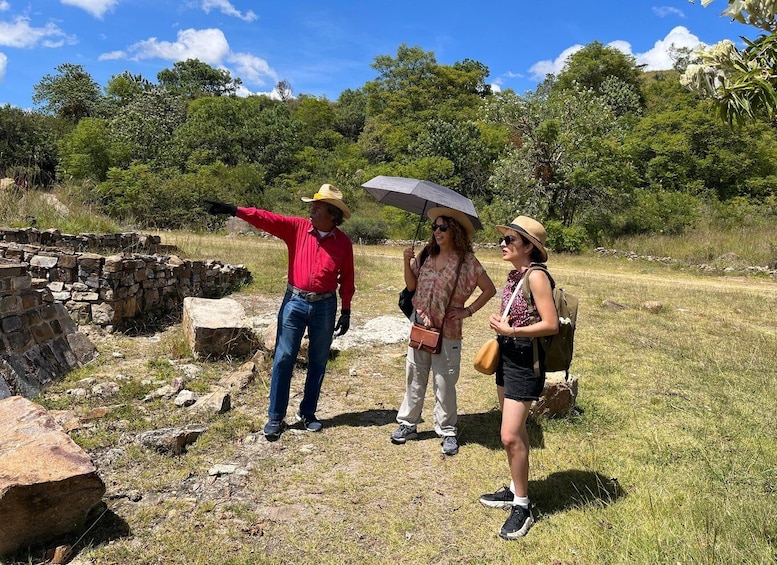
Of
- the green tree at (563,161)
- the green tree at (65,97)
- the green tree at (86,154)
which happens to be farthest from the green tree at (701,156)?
the green tree at (65,97)

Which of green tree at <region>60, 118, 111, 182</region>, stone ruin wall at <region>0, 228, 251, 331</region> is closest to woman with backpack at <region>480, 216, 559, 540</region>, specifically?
stone ruin wall at <region>0, 228, 251, 331</region>

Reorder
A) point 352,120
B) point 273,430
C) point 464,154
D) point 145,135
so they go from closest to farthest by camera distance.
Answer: point 273,430
point 464,154
point 145,135
point 352,120

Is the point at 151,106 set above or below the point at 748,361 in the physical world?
above

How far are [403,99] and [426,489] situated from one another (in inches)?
1635

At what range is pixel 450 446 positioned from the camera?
4043 millimetres

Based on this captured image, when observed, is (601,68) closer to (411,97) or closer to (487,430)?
(411,97)

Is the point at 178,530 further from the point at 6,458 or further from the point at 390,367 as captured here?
the point at 390,367

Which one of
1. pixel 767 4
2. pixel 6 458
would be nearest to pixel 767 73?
pixel 767 4

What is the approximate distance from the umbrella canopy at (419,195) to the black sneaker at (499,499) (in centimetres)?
195

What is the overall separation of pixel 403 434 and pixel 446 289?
4.18 feet

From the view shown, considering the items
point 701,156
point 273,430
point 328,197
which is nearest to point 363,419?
point 273,430

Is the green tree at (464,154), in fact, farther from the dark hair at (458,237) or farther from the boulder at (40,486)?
the boulder at (40,486)

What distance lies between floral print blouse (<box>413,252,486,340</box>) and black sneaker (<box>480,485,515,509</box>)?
1159 mm

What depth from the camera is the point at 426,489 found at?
11.6 feet
